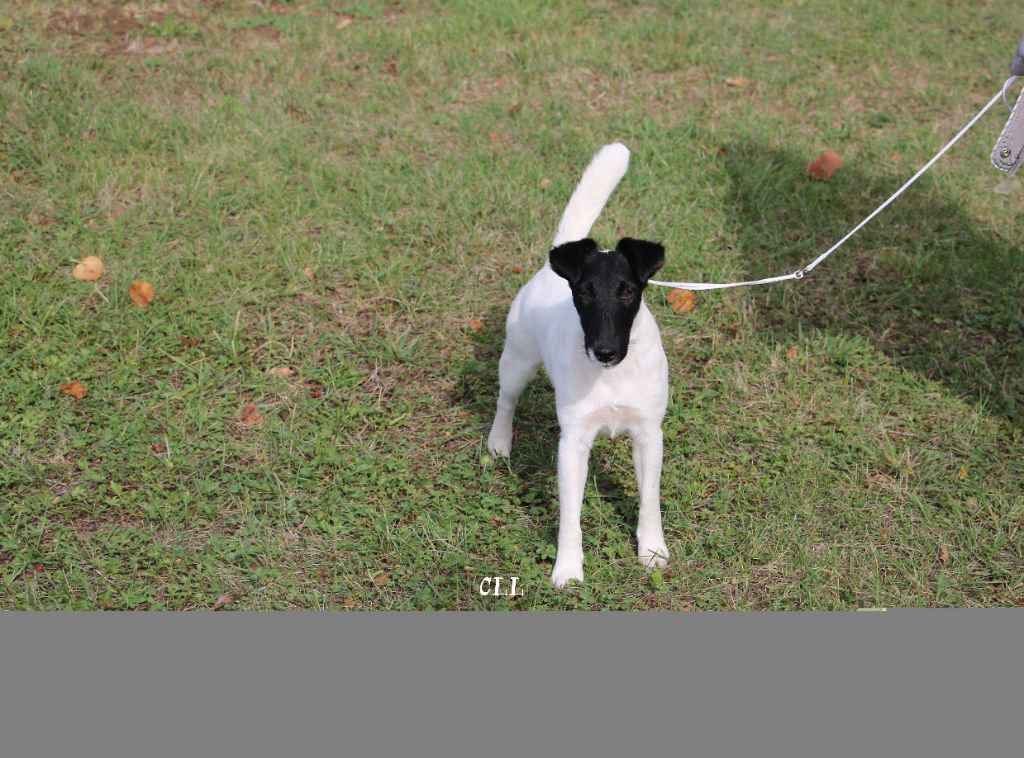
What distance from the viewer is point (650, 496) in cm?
397

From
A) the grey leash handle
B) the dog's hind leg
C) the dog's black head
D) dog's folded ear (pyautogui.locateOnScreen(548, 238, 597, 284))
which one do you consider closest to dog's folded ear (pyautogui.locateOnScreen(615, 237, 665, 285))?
the dog's black head

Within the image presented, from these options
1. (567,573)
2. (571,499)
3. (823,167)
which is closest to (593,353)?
(571,499)

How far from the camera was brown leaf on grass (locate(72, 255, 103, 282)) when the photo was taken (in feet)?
18.5

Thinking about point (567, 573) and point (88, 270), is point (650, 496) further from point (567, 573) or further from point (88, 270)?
point (88, 270)

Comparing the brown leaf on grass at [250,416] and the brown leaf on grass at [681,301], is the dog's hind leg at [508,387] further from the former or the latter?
the brown leaf on grass at [681,301]

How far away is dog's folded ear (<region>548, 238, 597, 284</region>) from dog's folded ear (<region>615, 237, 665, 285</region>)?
150 mm

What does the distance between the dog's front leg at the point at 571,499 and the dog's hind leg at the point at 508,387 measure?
2.12ft

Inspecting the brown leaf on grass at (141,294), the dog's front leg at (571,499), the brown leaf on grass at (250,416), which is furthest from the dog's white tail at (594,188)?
the brown leaf on grass at (141,294)

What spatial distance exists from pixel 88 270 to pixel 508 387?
2689mm

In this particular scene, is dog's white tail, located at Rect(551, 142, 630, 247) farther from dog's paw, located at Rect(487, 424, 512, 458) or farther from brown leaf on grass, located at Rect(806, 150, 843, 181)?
brown leaf on grass, located at Rect(806, 150, 843, 181)

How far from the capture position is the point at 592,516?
14.3 ft

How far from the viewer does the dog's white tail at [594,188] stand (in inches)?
165

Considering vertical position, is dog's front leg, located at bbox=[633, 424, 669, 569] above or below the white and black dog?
below

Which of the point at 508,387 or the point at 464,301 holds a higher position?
the point at 464,301
